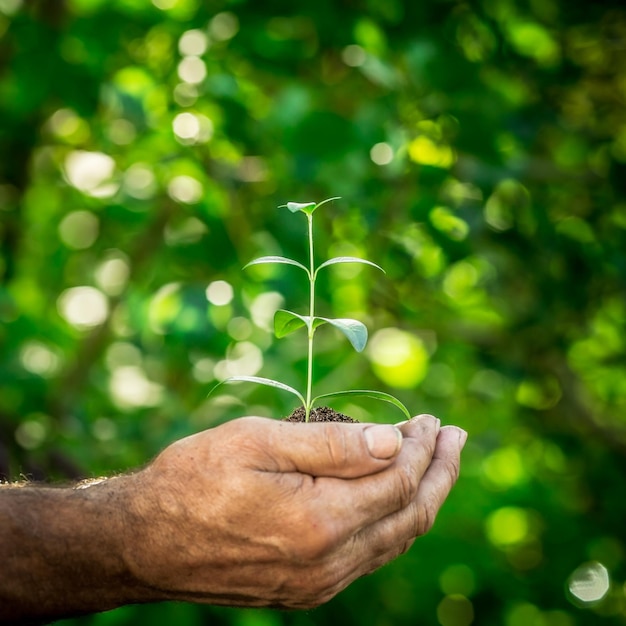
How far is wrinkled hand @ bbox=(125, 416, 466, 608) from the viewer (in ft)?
3.37

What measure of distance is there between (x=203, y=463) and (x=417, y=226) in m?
1.21

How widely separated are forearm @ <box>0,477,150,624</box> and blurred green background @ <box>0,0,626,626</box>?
0.86m

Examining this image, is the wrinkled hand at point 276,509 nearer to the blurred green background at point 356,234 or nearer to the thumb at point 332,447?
the thumb at point 332,447

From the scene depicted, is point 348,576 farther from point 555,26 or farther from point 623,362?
point 623,362

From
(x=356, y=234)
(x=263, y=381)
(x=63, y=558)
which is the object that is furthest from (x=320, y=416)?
(x=356, y=234)

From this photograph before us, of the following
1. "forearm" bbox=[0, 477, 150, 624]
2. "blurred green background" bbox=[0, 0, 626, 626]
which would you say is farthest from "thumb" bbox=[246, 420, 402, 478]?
"blurred green background" bbox=[0, 0, 626, 626]

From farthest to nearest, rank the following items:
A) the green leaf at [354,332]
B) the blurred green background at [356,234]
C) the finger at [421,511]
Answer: the blurred green background at [356,234]
the finger at [421,511]
the green leaf at [354,332]

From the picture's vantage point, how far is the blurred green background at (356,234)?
6.83 ft

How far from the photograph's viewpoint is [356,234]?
90.0 inches

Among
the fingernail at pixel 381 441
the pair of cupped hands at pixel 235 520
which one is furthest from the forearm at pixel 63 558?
the fingernail at pixel 381 441

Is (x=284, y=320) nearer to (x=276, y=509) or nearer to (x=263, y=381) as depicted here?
(x=263, y=381)

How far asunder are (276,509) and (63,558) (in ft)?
0.99

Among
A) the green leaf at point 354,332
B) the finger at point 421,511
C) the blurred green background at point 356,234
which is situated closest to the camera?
the green leaf at point 354,332

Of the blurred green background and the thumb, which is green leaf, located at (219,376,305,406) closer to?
the thumb
